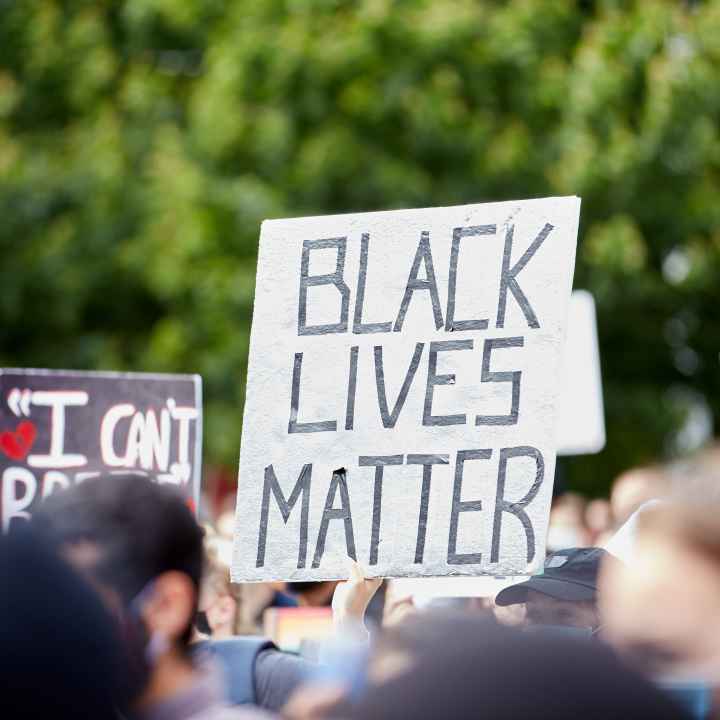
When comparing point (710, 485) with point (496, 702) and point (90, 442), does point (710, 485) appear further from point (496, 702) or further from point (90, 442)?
point (90, 442)

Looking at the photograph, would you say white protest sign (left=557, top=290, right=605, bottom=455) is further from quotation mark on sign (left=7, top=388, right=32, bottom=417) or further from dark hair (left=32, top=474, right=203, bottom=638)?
dark hair (left=32, top=474, right=203, bottom=638)

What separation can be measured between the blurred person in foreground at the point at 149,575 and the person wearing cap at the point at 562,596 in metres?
1.23

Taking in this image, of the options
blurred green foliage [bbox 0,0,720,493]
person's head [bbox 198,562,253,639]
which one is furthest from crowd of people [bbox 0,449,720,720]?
blurred green foliage [bbox 0,0,720,493]

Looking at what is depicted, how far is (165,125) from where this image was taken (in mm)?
16609

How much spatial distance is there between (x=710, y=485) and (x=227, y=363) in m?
12.8

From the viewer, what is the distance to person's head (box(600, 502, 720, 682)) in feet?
6.43

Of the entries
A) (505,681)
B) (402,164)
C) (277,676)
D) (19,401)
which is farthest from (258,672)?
(402,164)

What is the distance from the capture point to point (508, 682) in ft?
5.69

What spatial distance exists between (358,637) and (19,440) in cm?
245

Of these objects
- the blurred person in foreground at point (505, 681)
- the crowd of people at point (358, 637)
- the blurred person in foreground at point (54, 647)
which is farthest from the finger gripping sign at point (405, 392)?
the blurred person in foreground at point (505, 681)

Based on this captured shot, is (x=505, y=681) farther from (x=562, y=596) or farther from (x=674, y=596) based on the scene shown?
(x=562, y=596)

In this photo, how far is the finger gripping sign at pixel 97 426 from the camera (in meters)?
5.37

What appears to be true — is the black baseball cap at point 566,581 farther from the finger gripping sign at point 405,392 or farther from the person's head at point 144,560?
the person's head at point 144,560

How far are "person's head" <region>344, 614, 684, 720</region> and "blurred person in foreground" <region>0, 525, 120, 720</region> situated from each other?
1.46 feet
